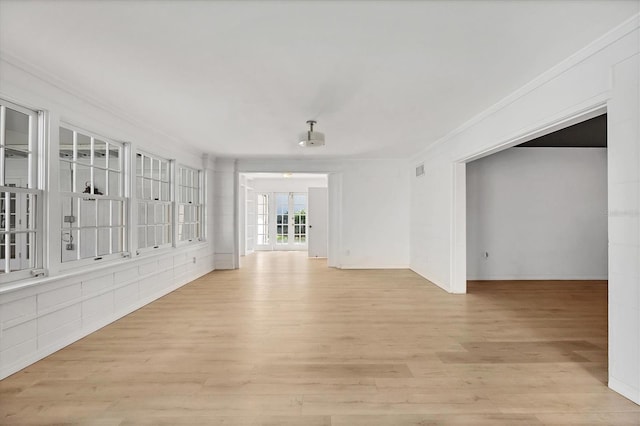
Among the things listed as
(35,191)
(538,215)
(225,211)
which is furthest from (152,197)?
(538,215)

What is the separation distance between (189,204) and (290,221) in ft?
18.0

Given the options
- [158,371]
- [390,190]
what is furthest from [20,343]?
[390,190]

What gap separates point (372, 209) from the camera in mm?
7848

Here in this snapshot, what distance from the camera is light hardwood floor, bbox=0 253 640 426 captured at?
214 centimetres

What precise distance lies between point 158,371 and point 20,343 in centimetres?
113

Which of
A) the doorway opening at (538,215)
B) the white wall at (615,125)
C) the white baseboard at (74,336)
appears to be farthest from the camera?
the doorway opening at (538,215)

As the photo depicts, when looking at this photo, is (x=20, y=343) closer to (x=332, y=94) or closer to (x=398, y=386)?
(x=398, y=386)

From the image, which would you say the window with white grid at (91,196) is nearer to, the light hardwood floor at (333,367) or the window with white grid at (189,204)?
the light hardwood floor at (333,367)

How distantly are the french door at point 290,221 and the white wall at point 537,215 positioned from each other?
6.28 m

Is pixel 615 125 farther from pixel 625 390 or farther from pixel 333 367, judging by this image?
pixel 333 367

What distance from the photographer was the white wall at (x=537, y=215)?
253 inches

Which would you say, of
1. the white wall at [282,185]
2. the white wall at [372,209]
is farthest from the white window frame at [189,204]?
the white wall at [282,185]

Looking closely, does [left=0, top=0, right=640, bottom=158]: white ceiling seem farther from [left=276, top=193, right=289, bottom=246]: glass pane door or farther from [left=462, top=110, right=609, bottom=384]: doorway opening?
[left=276, top=193, right=289, bottom=246]: glass pane door

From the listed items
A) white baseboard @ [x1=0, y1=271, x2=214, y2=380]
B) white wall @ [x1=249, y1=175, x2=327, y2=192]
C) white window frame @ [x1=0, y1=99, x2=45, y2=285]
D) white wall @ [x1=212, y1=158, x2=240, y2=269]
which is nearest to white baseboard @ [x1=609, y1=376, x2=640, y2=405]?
white baseboard @ [x1=0, y1=271, x2=214, y2=380]
